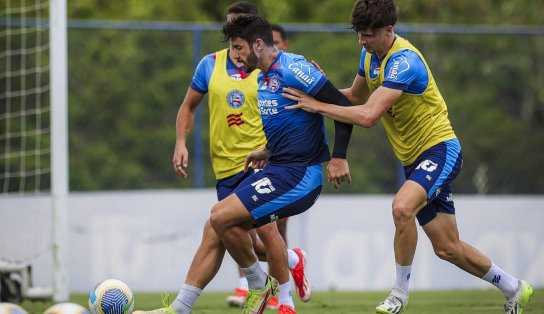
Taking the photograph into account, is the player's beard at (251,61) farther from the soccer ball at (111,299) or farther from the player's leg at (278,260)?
the soccer ball at (111,299)

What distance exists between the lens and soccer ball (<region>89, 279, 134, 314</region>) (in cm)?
719

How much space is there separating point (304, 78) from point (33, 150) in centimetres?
745

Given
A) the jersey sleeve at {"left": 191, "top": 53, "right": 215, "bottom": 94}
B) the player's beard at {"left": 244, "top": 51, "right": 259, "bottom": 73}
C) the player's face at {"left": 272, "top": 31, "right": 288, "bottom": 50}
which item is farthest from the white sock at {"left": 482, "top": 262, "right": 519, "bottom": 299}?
the player's face at {"left": 272, "top": 31, "right": 288, "bottom": 50}

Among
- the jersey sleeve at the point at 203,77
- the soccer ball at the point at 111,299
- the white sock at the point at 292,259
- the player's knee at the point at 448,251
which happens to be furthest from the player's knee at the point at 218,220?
the jersey sleeve at the point at 203,77

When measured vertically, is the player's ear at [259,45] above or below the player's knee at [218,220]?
above

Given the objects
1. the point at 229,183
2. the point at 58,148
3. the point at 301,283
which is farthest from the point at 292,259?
the point at 58,148

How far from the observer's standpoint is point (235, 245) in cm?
700

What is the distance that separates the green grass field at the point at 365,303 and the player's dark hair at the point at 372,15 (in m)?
2.75

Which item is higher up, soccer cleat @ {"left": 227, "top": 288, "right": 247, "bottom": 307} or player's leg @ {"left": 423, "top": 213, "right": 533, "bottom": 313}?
player's leg @ {"left": 423, "top": 213, "right": 533, "bottom": 313}

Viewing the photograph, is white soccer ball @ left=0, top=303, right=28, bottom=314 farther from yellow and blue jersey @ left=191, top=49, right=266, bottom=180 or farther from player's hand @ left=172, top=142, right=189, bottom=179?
yellow and blue jersey @ left=191, top=49, right=266, bottom=180

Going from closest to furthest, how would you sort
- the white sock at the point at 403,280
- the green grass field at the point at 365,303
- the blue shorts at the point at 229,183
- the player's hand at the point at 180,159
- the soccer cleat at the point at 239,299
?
the white sock at the point at 403,280
the player's hand at the point at 180,159
the blue shorts at the point at 229,183
the green grass field at the point at 365,303
the soccer cleat at the point at 239,299

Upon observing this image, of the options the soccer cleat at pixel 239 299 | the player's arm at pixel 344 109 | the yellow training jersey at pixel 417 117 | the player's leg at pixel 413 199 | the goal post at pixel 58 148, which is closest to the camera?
the player's arm at pixel 344 109

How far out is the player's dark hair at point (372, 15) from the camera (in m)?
7.09

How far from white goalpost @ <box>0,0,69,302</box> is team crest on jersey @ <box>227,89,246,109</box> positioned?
2.24m
